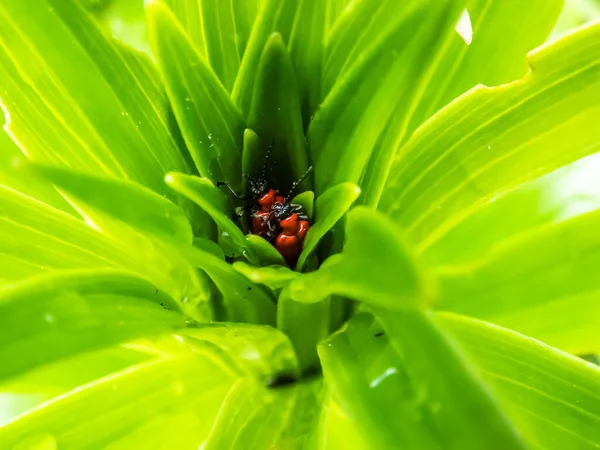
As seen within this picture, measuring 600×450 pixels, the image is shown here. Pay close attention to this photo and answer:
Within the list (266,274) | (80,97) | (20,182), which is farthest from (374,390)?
(20,182)

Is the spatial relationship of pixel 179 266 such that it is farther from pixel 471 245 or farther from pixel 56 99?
pixel 471 245

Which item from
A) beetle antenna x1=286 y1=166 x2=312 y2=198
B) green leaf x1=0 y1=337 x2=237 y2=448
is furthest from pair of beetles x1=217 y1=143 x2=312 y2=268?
green leaf x1=0 y1=337 x2=237 y2=448

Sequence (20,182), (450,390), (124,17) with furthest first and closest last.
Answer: (124,17)
(20,182)
(450,390)

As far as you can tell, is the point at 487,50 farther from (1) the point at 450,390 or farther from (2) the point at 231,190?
(1) the point at 450,390

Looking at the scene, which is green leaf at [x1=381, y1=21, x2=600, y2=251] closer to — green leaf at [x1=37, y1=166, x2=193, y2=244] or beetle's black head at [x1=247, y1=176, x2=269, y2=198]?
beetle's black head at [x1=247, y1=176, x2=269, y2=198]

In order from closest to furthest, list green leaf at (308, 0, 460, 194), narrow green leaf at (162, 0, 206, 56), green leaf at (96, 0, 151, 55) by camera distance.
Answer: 1. green leaf at (308, 0, 460, 194)
2. narrow green leaf at (162, 0, 206, 56)
3. green leaf at (96, 0, 151, 55)

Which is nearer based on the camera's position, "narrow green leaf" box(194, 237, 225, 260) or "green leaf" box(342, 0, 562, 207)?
"narrow green leaf" box(194, 237, 225, 260)
